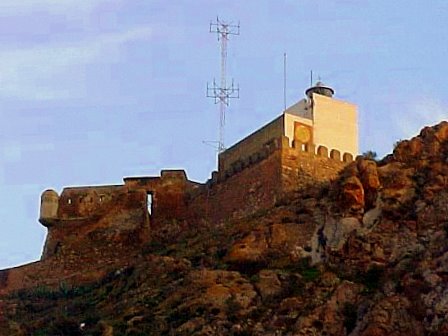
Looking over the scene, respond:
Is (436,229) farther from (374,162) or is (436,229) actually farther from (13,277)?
(13,277)

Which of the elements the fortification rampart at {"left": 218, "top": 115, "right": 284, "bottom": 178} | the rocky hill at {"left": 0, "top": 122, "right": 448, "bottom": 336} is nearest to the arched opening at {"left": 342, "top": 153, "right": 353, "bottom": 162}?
the fortification rampart at {"left": 218, "top": 115, "right": 284, "bottom": 178}

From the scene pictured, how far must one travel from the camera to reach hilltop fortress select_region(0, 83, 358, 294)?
38688 millimetres

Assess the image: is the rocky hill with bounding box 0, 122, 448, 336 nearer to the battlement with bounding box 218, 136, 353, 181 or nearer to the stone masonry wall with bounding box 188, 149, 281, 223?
the stone masonry wall with bounding box 188, 149, 281, 223

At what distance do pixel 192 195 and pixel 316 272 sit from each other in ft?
42.6

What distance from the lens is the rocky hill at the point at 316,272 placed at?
26344 mm

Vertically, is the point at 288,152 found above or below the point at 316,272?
above

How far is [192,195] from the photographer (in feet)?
138

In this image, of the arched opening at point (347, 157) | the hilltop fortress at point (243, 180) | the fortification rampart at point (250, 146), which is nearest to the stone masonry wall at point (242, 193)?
the hilltop fortress at point (243, 180)

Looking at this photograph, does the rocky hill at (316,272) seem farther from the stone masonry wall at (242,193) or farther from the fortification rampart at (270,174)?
the stone masonry wall at (242,193)

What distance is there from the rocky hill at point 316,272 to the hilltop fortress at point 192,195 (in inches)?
116

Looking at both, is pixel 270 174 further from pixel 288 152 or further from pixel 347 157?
pixel 347 157

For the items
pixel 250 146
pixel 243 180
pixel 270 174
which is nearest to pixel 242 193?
pixel 243 180

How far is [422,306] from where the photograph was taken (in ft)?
83.2

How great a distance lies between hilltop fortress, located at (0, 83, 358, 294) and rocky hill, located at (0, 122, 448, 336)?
295 cm
